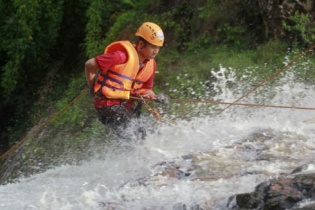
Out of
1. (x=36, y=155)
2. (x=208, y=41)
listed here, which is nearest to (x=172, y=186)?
(x=36, y=155)

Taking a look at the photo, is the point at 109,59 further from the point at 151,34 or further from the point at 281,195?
the point at 281,195

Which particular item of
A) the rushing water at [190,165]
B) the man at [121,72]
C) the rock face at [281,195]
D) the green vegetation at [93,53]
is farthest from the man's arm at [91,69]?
the rock face at [281,195]

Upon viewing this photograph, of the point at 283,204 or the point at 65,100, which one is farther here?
the point at 65,100

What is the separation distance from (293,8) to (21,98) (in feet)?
19.7

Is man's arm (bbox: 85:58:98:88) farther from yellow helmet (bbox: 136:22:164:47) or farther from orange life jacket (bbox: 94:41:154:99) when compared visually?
yellow helmet (bbox: 136:22:164:47)

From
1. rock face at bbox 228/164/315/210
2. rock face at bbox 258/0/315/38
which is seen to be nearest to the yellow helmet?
rock face at bbox 228/164/315/210

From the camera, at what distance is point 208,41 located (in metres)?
10.8

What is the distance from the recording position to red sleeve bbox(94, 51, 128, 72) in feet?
20.7

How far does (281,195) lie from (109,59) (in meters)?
2.45

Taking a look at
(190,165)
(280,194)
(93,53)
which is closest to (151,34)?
(190,165)

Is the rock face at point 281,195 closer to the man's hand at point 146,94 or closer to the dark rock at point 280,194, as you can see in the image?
the dark rock at point 280,194

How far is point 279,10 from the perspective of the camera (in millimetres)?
9812

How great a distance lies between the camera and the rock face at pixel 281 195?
185 inches

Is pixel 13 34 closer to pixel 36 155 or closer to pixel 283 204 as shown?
pixel 36 155
